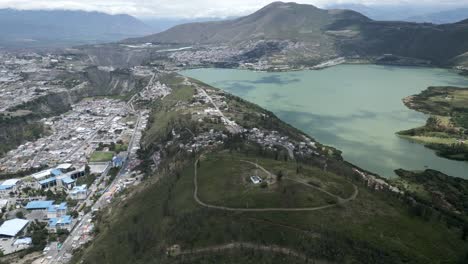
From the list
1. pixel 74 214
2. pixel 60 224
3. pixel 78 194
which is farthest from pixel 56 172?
pixel 60 224

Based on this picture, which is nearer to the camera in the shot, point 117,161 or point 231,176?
point 231,176

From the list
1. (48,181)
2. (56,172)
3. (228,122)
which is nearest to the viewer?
(48,181)

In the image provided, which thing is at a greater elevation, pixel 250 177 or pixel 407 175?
pixel 250 177

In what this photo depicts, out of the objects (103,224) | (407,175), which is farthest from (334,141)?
(103,224)

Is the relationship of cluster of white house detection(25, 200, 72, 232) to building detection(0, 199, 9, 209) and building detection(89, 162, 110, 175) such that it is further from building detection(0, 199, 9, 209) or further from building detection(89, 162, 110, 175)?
building detection(89, 162, 110, 175)

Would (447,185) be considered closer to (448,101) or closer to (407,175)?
(407,175)

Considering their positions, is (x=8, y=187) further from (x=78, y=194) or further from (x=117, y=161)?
(x=117, y=161)
